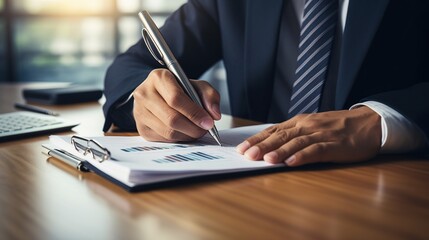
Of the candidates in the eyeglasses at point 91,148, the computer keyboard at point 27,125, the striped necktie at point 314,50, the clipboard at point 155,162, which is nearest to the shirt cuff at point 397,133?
the clipboard at point 155,162

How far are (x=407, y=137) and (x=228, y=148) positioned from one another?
29 cm

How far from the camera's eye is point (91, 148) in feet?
2.53

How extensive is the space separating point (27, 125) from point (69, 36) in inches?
125

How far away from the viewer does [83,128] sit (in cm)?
118

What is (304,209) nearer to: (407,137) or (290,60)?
(407,137)

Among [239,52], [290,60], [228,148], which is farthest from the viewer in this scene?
[239,52]

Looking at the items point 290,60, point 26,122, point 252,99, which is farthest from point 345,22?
point 26,122

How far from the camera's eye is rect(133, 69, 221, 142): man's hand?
0.90m

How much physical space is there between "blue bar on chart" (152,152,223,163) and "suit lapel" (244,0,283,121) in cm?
61

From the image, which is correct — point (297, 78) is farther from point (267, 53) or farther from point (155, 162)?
point (155, 162)

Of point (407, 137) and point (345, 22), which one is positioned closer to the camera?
point (407, 137)

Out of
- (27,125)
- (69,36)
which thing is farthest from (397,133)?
(69,36)

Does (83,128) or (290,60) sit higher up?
(290,60)

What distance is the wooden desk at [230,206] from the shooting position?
54 centimetres
